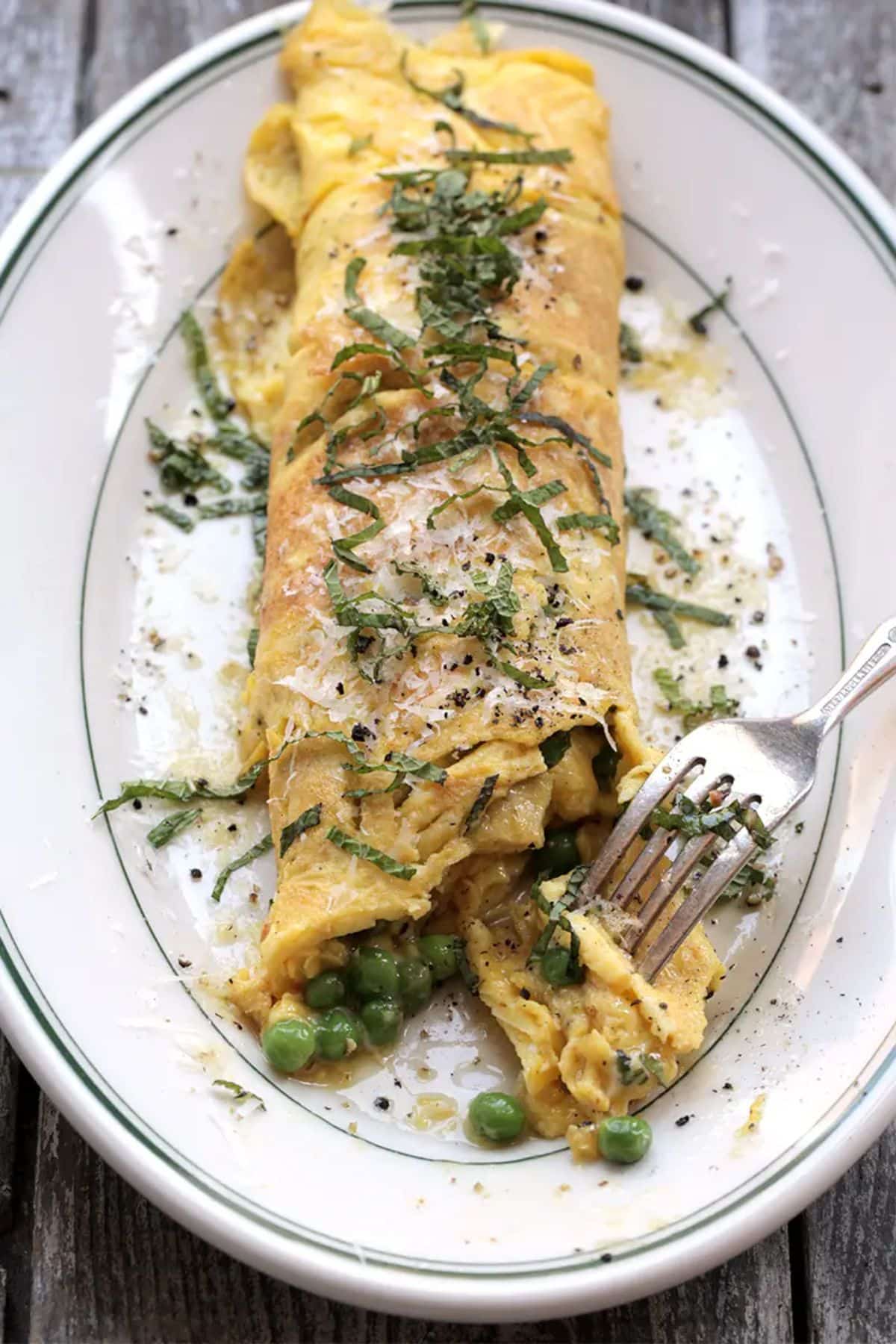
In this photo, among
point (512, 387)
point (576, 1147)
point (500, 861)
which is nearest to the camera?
point (576, 1147)

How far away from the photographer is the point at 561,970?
4.09 metres

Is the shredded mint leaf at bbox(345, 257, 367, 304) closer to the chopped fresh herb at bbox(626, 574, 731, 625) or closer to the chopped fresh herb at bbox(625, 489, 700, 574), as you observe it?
the chopped fresh herb at bbox(625, 489, 700, 574)

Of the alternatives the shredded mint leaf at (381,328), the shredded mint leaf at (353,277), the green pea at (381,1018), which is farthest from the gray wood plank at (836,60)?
the green pea at (381,1018)

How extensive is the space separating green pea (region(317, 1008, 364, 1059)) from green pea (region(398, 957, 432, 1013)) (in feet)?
0.52

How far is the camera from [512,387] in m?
4.82

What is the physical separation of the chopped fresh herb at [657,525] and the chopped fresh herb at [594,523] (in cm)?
49

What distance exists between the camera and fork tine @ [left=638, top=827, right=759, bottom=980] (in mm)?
4094

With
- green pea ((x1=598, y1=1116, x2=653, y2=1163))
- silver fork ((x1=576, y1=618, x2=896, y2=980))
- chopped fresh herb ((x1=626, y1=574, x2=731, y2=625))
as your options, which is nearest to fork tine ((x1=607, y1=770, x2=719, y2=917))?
silver fork ((x1=576, y1=618, x2=896, y2=980))

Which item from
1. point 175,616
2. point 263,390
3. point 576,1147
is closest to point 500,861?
point 576,1147

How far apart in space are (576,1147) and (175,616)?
2253mm

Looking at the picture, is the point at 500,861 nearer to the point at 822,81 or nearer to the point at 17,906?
the point at 17,906

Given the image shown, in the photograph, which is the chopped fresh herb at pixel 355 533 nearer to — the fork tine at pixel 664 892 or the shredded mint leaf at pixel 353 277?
the shredded mint leaf at pixel 353 277

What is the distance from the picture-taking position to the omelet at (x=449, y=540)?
163 inches

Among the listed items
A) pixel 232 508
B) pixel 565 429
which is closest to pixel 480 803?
pixel 565 429
